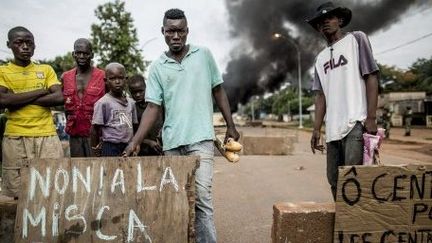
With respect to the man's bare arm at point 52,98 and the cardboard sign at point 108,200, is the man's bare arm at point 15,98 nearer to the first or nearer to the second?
the man's bare arm at point 52,98

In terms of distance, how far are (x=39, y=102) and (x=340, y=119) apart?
2.36 m

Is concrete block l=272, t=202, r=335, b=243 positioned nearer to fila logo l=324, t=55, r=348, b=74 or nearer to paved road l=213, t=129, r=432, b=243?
paved road l=213, t=129, r=432, b=243

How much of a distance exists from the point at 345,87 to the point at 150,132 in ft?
6.25

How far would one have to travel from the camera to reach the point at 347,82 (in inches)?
126

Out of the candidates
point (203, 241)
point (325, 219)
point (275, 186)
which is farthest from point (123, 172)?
point (275, 186)

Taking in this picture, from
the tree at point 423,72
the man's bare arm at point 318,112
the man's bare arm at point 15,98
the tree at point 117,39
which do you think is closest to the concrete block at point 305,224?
the man's bare arm at point 318,112

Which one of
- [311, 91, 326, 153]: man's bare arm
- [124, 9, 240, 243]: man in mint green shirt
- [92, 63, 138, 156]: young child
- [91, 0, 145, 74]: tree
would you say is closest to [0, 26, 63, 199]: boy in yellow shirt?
[92, 63, 138, 156]: young child

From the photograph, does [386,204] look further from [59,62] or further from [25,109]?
[59,62]

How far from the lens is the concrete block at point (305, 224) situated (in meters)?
3.12

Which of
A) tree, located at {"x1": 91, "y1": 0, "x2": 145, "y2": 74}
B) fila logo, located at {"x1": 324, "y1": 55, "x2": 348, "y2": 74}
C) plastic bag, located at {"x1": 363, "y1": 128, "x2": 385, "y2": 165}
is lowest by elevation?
plastic bag, located at {"x1": 363, "y1": 128, "x2": 385, "y2": 165}

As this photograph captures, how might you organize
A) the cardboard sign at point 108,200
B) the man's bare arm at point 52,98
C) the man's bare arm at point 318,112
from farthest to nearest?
the man's bare arm at point 318,112 → the man's bare arm at point 52,98 → the cardboard sign at point 108,200

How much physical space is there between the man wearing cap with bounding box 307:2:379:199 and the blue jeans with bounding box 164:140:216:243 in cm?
97

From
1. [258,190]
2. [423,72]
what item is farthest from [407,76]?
[258,190]

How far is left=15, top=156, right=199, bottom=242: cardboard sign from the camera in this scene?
2797 millimetres
